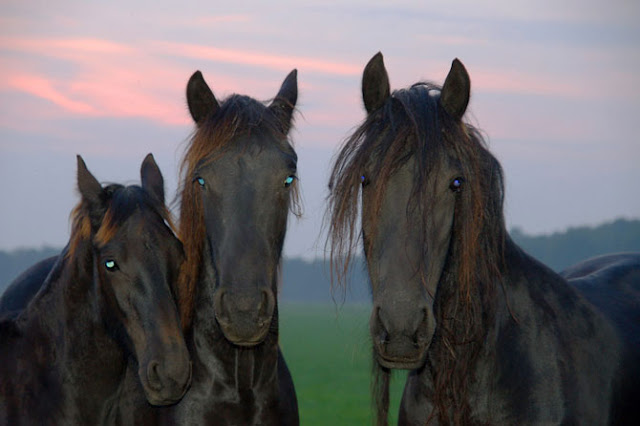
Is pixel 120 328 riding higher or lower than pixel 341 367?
higher

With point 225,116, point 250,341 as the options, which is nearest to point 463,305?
point 250,341

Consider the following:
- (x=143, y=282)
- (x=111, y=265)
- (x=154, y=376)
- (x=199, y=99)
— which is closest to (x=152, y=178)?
(x=199, y=99)

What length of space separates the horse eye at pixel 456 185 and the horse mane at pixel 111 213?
205 centimetres

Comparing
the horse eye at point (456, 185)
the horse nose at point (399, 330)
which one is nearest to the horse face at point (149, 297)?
the horse nose at point (399, 330)

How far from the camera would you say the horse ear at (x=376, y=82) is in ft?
13.5

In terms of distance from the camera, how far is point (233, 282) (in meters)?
4.30

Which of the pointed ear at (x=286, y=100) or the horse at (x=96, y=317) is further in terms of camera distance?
the pointed ear at (x=286, y=100)

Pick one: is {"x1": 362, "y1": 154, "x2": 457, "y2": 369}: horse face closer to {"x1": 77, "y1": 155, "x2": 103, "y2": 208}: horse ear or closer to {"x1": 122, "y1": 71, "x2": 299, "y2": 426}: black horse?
{"x1": 122, "y1": 71, "x2": 299, "y2": 426}: black horse

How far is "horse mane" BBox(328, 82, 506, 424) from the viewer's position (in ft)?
12.3

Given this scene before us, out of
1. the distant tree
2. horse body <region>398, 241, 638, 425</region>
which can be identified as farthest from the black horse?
the distant tree

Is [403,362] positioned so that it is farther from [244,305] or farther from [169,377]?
[169,377]

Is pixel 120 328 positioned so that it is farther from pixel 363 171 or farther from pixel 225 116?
pixel 363 171

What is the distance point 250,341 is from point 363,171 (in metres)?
1.22

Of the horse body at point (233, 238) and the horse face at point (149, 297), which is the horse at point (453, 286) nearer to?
the horse body at point (233, 238)
